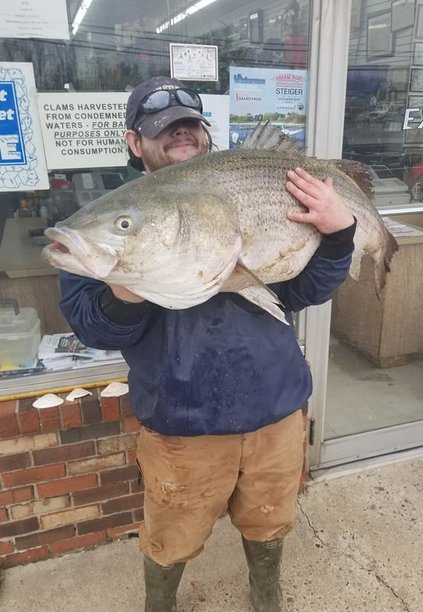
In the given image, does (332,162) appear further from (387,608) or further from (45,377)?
(387,608)

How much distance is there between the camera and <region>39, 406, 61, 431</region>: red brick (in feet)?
8.08

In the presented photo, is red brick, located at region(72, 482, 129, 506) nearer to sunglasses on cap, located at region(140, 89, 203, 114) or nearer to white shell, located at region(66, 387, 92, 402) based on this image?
white shell, located at region(66, 387, 92, 402)

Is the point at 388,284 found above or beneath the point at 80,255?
beneath

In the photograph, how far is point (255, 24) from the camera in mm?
2535

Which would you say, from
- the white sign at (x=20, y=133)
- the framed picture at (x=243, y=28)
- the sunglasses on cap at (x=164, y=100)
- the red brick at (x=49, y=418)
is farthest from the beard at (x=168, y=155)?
the red brick at (x=49, y=418)

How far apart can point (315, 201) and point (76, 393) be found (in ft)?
4.91

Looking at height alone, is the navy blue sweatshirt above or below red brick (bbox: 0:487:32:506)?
above

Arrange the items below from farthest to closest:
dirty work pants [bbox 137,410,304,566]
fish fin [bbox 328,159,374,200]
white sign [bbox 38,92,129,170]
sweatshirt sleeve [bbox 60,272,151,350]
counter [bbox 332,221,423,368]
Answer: counter [bbox 332,221,423,368]
white sign [bbox 38,92,129,170]
fish fin [bbox 328,159,374,200]
dirty work pants [bbox 137,410,304,566]
sweatshirt sleeve [bbox 60,272,151,350]

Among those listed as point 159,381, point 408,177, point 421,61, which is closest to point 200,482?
point 159,381

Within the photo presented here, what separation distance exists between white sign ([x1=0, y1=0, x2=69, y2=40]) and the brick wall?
1593 mm

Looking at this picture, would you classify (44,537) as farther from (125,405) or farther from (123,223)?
(123,223)

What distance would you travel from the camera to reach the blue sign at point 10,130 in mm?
2244

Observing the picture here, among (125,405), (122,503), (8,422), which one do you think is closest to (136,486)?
(122,503)


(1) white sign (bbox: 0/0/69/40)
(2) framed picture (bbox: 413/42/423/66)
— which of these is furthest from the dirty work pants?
(2) framed picture (bbox: 413/42/423/66)
